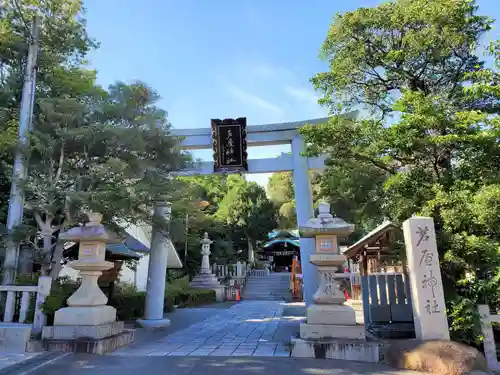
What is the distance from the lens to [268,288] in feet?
76.1

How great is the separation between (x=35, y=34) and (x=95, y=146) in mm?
3356

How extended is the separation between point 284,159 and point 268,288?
14.6 meters

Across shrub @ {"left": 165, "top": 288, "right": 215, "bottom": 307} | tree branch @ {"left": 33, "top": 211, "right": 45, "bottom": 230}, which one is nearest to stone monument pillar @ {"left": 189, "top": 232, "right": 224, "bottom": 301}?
shrub @ {"left": 165, "top": 288, "right": 215, "bottom": 307}

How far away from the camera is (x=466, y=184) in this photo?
6.12 metres

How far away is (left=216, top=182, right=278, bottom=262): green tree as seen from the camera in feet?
92.8

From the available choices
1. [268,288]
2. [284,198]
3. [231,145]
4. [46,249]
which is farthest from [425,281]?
[284,198]

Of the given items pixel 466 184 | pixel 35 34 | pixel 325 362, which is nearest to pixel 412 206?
pixel 466 184

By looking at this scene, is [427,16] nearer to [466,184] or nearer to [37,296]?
[466,184]

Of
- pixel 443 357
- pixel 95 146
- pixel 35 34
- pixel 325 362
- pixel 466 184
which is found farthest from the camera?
pixel 35 34

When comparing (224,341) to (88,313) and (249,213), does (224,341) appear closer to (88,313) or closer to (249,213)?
(88,313)

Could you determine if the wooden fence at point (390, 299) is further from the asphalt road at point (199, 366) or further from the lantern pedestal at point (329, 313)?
the asphalt road at point (199, 366)

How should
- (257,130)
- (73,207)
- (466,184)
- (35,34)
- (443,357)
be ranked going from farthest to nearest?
(257,130) → (35,34) → (73,207) → (466,184) → (443,357)

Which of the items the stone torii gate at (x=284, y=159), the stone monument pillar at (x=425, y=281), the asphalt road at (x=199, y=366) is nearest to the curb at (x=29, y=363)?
the asphalt road at (x=199, y=366)

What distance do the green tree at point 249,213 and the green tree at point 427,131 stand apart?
20526mm
